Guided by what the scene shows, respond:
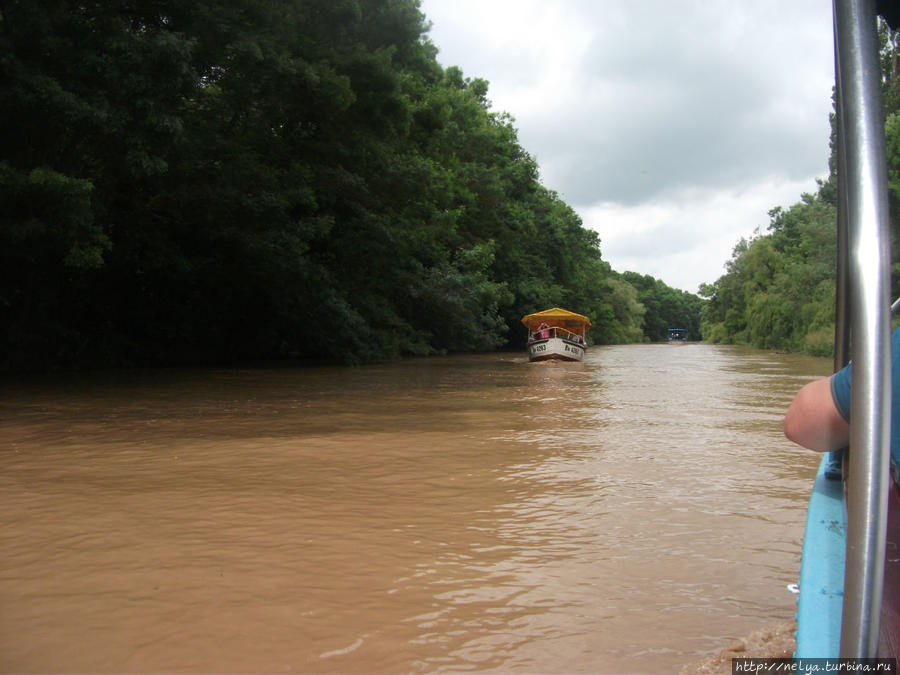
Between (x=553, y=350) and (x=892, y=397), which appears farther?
(x=553, y=350)

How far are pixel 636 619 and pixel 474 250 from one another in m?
32.2


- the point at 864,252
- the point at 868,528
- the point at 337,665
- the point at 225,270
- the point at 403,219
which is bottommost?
the point at 337,665

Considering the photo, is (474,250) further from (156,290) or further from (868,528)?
(868,528)

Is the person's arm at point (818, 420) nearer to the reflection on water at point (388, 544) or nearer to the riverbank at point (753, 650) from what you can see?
the riverbank at point (753, 650)

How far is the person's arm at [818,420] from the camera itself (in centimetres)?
165

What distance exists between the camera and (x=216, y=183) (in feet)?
59.9

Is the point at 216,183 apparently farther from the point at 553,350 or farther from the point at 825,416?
the point at 825,416

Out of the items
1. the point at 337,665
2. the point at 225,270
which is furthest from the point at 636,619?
the point at 225,270

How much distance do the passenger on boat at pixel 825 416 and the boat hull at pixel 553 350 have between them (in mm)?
28263

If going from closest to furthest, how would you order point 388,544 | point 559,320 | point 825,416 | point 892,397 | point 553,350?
1. point 892,397
2. point 825,416
3. point 388,544
4. point 553,350
5. point 559,320

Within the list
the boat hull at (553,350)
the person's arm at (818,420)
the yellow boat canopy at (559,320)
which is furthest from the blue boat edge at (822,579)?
the yellow boat canopy at (559,320)

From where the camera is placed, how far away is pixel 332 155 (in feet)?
68.3

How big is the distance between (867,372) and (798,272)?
43069 mm

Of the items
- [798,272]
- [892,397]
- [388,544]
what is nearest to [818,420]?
[892,397]
